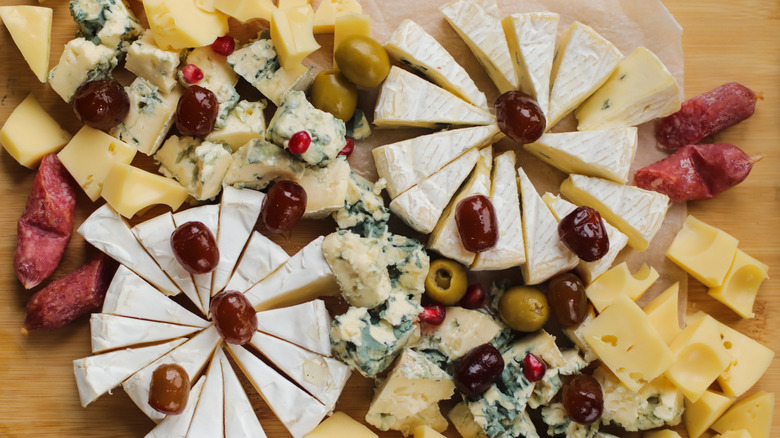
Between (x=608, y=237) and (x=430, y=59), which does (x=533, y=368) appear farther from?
(x=430, y=59)

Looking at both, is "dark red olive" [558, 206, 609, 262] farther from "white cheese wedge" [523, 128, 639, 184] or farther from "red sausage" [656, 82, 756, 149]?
"red sausage" [656, 82, 756, 149]

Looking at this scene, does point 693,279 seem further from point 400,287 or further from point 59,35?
point 59,35

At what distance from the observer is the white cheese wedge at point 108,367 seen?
2703 millimetres

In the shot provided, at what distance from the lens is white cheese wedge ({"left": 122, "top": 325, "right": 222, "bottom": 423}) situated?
273 centimetres

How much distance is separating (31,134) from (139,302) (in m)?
0.83

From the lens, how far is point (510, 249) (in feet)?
9.43

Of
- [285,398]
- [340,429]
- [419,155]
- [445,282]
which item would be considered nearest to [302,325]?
[285,398]

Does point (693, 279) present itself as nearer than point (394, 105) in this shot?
No

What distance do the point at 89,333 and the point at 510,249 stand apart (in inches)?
69.8

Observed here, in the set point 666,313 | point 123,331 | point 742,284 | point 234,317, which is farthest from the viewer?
point 742,284

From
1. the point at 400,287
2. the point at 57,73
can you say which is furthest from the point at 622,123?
the point at 57,73

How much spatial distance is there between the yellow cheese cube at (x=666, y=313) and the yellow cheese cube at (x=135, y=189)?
2023 millimetres

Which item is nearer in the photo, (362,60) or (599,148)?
(362,60)

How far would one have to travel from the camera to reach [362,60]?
282 cm
